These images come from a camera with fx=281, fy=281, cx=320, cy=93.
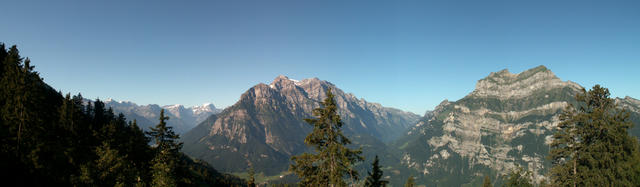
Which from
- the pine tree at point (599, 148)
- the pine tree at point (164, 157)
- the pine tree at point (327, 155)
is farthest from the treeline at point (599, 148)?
the pine tree at point (164, 157)

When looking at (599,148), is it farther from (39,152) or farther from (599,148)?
(39,152)

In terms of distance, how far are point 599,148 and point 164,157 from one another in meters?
50.2

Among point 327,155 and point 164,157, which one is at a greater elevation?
point 327,155

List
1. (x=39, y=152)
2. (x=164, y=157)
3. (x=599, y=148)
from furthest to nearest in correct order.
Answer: (x=39, y=152), (x=164, y=157), (x=599, y=148)

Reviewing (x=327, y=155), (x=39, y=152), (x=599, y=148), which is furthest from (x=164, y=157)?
(x=599, y=148)

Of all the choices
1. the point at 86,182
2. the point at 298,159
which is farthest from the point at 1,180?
the point at 298,159

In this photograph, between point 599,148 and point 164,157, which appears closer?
point 599,148

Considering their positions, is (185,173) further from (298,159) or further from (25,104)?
(298,159)

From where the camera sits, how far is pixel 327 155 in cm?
2291

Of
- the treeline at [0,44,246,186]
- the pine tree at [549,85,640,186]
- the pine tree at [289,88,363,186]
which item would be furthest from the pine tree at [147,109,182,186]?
the pine tree at [549,85,640,186]

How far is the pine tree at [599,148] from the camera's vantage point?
3019cm

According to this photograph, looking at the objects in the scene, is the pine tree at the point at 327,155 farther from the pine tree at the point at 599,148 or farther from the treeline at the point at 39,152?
the pine tree at the point at 599,148

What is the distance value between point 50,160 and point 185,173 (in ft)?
75.6

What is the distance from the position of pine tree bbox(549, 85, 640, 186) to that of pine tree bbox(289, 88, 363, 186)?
90.4ft
